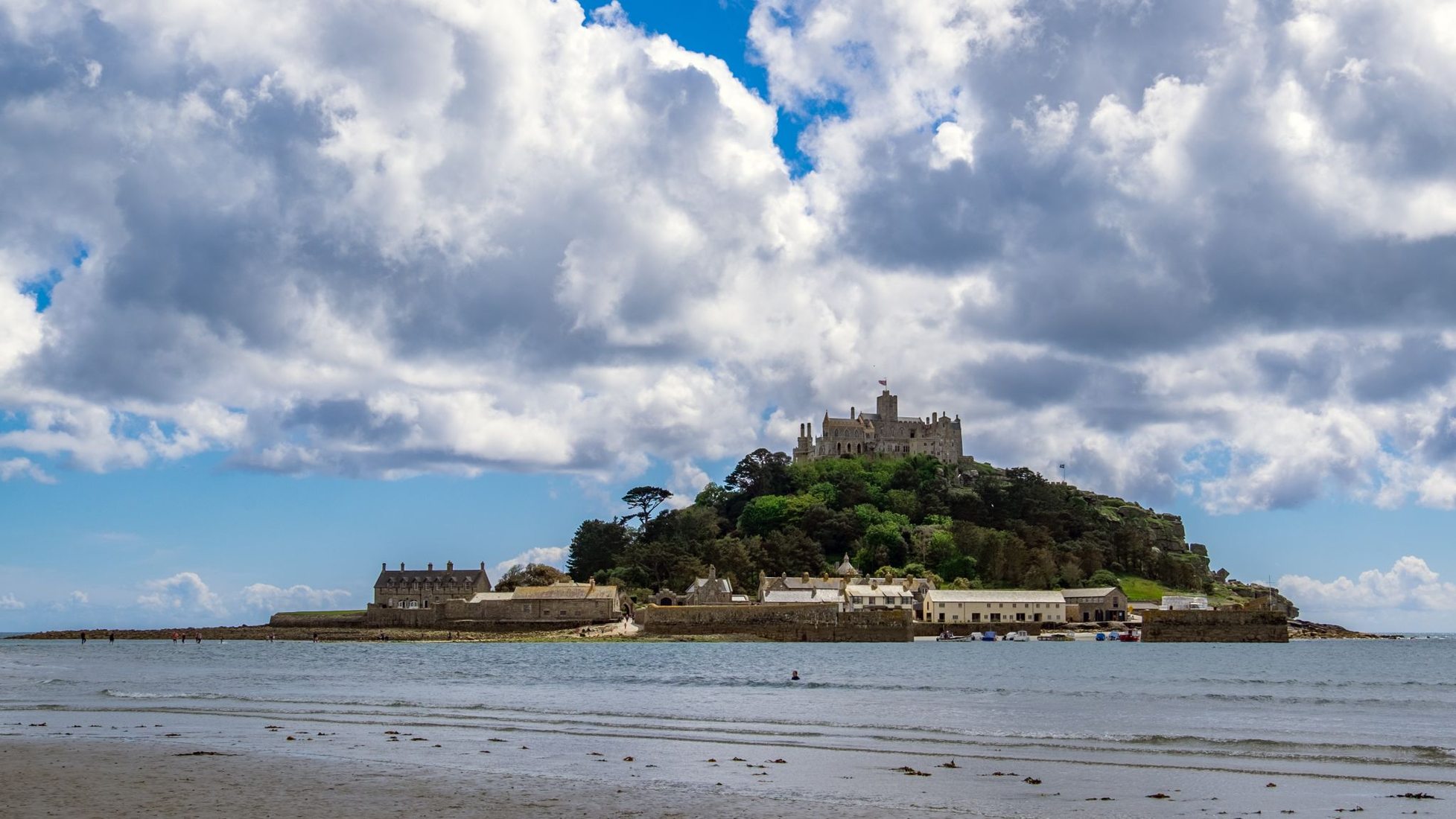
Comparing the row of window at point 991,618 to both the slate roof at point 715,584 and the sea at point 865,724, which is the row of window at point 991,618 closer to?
the slate roof at point 715,584

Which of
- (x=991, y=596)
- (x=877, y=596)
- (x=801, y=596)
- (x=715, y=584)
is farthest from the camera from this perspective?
(x=877, y=596)

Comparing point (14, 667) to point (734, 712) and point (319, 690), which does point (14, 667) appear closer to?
point (319, 690)

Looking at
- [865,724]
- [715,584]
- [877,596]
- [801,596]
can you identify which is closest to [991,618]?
[877,596]

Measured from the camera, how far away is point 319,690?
43.1 metres

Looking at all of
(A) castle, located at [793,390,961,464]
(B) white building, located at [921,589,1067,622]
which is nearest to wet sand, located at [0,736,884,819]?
→ (B) white building, located at [921,589,1067,622]

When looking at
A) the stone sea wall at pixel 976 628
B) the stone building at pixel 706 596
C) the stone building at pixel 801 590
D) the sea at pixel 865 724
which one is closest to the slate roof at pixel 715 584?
the stone building at pixel 706 596

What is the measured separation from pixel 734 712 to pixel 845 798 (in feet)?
51.9

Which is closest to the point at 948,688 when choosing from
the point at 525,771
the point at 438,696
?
the point at 438,696

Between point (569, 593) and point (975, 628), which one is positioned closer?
point (975, 628)

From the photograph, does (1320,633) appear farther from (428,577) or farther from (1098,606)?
(428,577)

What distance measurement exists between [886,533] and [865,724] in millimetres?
108347

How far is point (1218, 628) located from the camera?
99750 millimetres

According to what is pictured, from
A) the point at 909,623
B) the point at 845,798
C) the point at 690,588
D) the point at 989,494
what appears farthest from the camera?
the point at 989,494

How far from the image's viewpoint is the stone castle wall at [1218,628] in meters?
98.5
